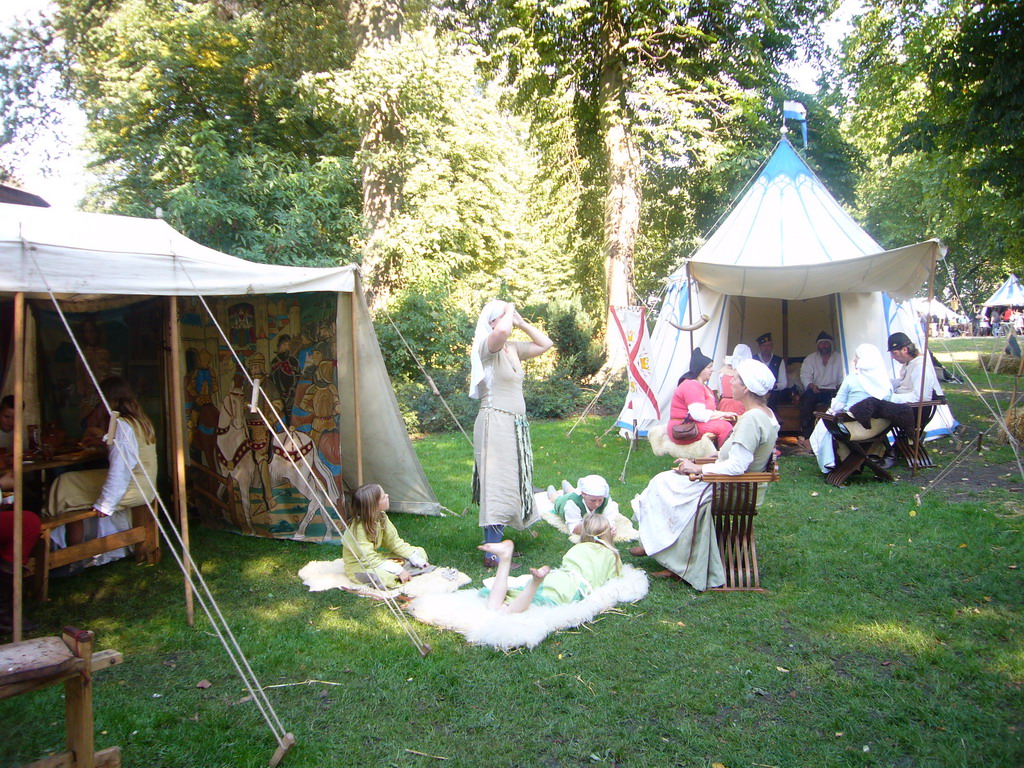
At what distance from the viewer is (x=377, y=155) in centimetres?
1301

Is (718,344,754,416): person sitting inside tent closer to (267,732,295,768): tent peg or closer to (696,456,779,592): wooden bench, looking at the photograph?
(696,456,779,592): wooden bench

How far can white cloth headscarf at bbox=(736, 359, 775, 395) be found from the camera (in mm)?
3873

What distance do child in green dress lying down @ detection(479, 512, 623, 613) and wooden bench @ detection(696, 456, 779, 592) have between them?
612 millimetres

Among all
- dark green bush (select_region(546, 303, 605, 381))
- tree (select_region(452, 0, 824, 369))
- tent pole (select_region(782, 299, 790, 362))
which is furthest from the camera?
dark green bush (select_region(546, 303, 605, 381))

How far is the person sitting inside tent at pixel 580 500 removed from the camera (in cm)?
468

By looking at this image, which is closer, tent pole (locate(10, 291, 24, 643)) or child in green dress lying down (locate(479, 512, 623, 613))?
tent pole (locate(10, 291, 24, 643))

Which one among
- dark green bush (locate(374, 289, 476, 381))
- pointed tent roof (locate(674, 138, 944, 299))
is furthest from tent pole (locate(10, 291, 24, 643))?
dark green bush (locate(374, 289, 476, 381))

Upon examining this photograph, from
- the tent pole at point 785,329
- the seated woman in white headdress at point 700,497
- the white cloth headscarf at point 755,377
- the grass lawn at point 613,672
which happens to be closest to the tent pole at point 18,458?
the grass lawn at point 613,672

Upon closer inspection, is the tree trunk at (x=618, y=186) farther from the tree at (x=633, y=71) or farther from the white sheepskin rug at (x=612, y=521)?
the white sheepskin rug at (x=612, y=521)

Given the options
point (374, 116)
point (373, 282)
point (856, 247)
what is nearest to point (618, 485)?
point (856, 247)

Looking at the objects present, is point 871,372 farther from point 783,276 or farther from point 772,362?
point 772,362

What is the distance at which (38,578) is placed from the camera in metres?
3.96

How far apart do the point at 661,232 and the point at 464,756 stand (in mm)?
14886

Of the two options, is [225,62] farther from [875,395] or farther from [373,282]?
[875,395]
